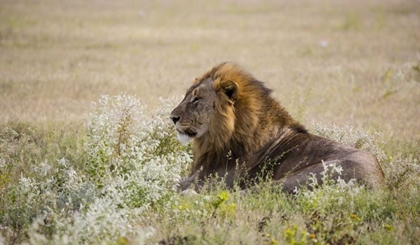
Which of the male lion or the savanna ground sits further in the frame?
the male lion

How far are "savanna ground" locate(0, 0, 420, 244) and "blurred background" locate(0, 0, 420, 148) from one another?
1.9 inches

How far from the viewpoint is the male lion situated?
6.18m

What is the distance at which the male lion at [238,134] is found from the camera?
20.3 feet

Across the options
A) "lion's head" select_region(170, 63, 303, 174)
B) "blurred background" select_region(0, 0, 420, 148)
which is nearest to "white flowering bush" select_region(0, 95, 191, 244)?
"lion's head" select_region(170, 63, 303, 174)

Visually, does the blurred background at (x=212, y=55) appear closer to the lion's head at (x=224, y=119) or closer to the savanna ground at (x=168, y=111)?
the savanna ground at (x=168, y=111)

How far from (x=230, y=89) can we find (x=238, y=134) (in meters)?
0.42

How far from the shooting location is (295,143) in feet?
20.5

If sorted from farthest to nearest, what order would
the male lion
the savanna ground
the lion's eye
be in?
the lion's eye → the male lion → the savanna ground

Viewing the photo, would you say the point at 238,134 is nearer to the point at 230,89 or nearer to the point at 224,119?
the point at 224,119

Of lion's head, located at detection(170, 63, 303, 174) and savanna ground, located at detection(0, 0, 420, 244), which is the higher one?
lion's head, located at detection(170, 63, 303, 174)

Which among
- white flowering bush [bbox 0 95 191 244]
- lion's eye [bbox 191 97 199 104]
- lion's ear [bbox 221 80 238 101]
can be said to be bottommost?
white flowering bush [bbox 0 95 191 244]

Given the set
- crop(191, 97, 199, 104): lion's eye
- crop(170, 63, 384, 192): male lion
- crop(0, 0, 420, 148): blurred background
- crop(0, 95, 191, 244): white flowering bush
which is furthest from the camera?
crop(0, 0, 420, 148): blurred background

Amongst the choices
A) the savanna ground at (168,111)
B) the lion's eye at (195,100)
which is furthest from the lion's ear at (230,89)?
the savanna ground at (168,111)

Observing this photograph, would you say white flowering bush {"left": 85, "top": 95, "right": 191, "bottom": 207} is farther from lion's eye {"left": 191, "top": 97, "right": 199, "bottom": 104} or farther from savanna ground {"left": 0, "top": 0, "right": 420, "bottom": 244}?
lion's eye {"left": 191, "top": 97, "right": 199, "bottom": 104}
